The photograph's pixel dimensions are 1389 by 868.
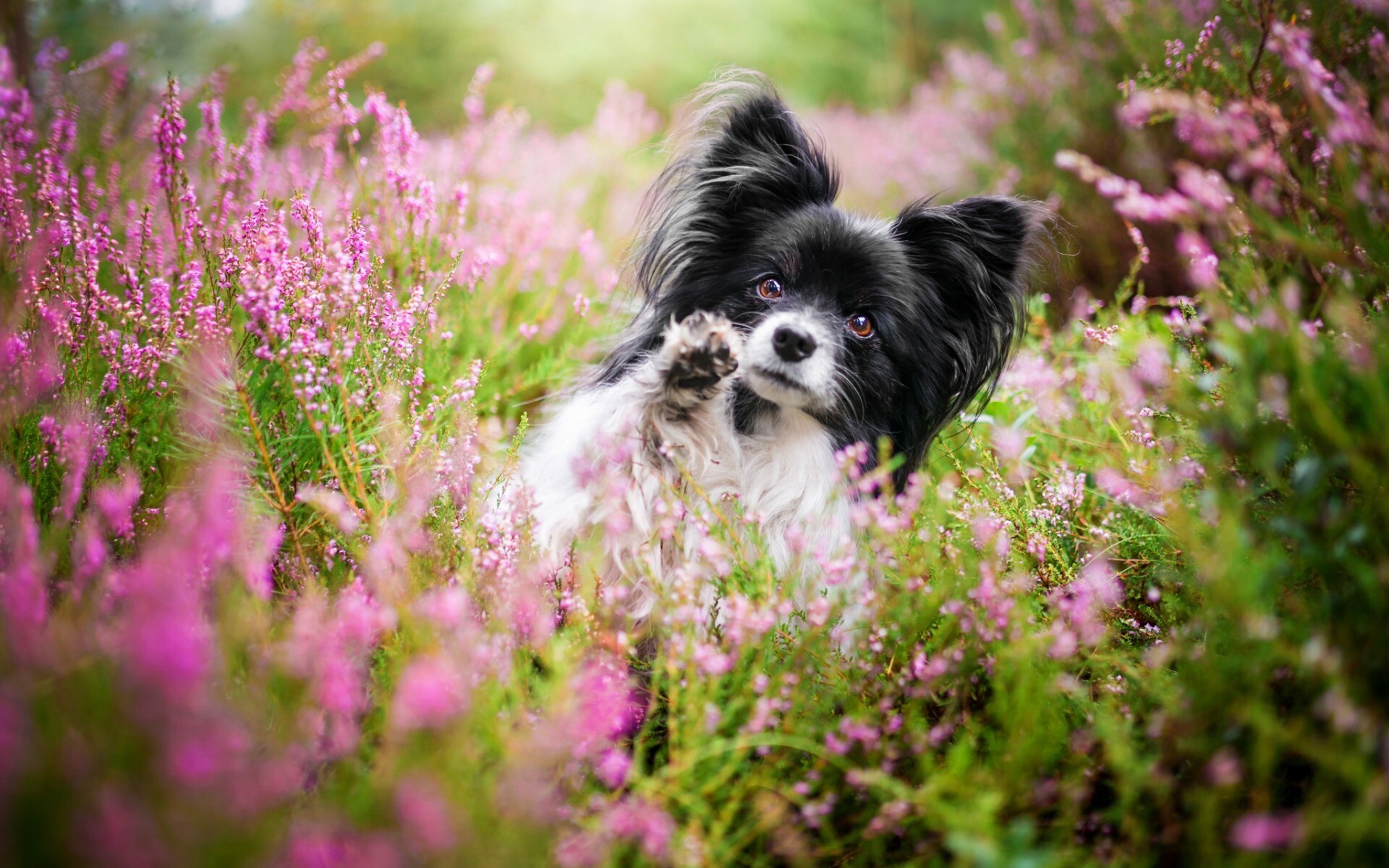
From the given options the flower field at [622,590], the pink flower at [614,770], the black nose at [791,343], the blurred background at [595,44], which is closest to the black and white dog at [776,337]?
the black nose at [791,343]

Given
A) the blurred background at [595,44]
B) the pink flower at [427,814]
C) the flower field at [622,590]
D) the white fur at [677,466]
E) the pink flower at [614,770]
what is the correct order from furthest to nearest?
the blurred background at [595,44] → the white fur at [677,466] → the pink flower at [614,770] → the flower field at [622,590] → the pink flower at [427,814]

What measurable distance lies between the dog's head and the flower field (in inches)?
16.5

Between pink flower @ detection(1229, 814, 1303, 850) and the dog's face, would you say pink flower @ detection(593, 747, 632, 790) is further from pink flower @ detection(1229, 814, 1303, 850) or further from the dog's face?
the dog's face

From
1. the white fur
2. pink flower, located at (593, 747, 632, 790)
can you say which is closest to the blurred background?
the white fur

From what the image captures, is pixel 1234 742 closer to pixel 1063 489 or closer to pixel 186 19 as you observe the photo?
pixel 1063 489

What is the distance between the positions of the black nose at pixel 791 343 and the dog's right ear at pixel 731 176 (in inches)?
23.5

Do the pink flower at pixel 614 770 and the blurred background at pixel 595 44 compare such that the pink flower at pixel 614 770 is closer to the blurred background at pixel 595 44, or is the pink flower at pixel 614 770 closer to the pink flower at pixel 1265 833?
the pink flower at pixel 1265 833

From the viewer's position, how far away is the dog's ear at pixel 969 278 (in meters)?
2.77

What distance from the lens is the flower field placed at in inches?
42.0

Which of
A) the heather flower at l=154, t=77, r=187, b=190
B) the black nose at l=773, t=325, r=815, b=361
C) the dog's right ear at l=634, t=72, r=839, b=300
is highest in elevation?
the heather flower at l=154, t=77, r=187, b=190

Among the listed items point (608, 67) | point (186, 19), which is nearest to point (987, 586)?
point (186, 19)

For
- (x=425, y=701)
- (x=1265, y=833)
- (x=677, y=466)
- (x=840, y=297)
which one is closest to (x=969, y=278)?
(x=840, y=297)

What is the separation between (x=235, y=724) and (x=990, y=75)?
24.2 feet

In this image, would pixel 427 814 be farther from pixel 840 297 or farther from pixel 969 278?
pixel 969 278
